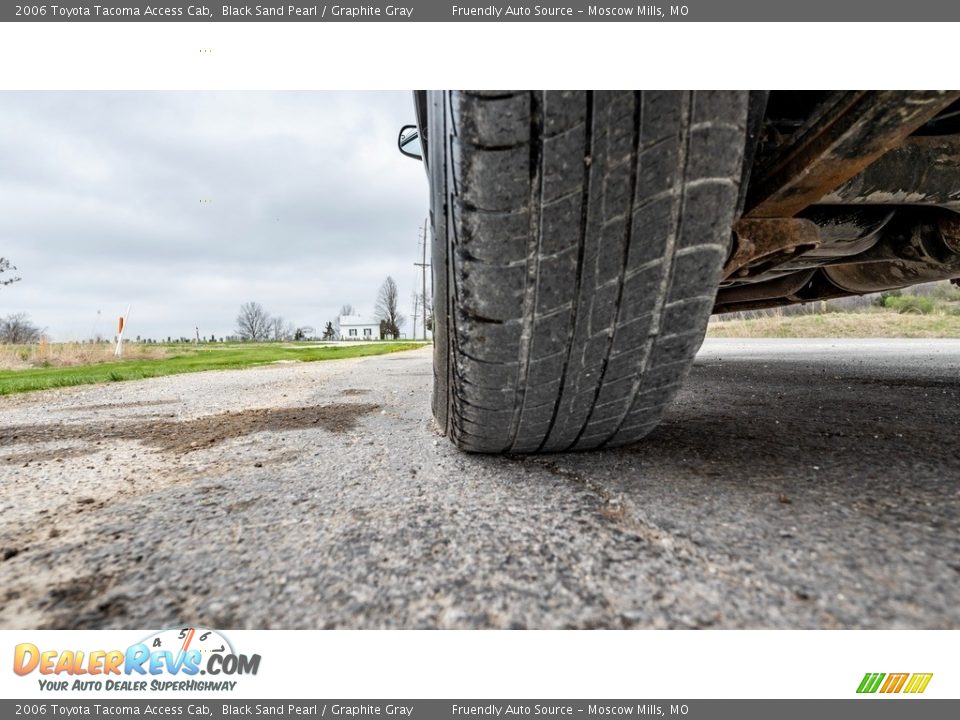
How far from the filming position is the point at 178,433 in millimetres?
1738

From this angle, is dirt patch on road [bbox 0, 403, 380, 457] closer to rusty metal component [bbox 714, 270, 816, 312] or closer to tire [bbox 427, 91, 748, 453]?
tire [bbox 427, 91, 748, 453]

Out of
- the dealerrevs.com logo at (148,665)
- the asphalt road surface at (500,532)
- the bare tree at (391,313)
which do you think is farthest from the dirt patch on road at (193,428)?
the bare tree at (391,313)

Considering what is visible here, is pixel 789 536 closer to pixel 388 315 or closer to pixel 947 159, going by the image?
pixel 947 159

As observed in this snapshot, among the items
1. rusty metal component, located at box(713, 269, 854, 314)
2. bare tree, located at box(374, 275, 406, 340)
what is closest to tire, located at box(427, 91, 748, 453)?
rusty metal component, located at box(713, 269, 854, 314)

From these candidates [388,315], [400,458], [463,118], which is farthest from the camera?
[388,315]

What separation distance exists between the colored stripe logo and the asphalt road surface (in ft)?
0.17

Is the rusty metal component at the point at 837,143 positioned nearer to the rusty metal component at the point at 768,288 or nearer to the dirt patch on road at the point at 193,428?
the rusty metal component at the point at 768,288

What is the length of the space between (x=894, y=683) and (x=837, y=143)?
0.71 meters

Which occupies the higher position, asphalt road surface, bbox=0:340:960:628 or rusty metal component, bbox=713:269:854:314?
rusty metal component, bbox=713:269:854:314

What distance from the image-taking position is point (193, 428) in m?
1.84

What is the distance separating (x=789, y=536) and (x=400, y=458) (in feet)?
2.82

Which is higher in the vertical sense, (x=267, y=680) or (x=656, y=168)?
(x=656, y=168)

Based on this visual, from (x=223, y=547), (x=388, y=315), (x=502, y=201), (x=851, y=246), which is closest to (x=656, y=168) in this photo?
(x=502, y=201)

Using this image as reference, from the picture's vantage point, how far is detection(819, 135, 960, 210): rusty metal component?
2.90 feet
